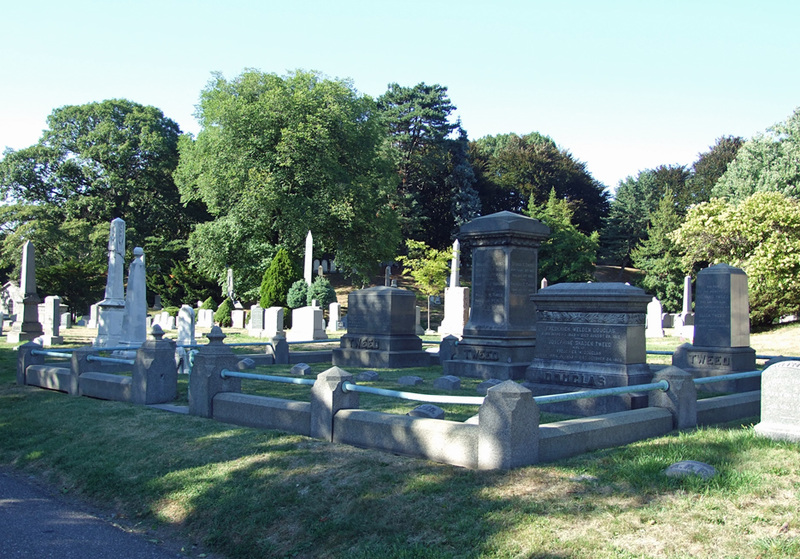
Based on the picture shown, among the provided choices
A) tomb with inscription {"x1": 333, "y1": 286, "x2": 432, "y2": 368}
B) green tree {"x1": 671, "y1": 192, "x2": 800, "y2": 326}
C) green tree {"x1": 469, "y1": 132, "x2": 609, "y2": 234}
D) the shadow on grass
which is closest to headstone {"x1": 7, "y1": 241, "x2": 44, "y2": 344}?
tomb with inscription {"x1": 333, "y1": 286, "x2": 432, "y2": 368}

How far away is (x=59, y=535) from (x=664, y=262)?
51.0 metres

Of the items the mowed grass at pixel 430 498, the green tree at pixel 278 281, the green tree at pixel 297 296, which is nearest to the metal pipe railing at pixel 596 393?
the mowed grass at pixel 430 498

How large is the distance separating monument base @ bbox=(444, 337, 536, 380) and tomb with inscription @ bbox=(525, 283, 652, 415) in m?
2.53

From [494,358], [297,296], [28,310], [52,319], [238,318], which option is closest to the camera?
[494,358]

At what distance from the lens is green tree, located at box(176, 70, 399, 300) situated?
1585 inches

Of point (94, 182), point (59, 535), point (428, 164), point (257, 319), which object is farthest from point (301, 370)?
point (428, 164)

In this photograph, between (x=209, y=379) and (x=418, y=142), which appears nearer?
A: (x=209, y=379)

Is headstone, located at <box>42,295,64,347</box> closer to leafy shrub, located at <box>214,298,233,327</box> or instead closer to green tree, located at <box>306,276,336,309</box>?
green tree, located at <box>306,276,336,309</box>

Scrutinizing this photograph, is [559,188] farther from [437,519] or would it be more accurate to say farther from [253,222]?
[437,519]

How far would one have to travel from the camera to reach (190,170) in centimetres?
4378

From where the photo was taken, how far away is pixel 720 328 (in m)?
13.8

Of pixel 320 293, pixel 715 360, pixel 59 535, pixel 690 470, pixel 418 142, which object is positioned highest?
pixel 418 142

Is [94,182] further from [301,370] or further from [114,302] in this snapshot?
[301,370]

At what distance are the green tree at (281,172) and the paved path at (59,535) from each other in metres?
33.0
